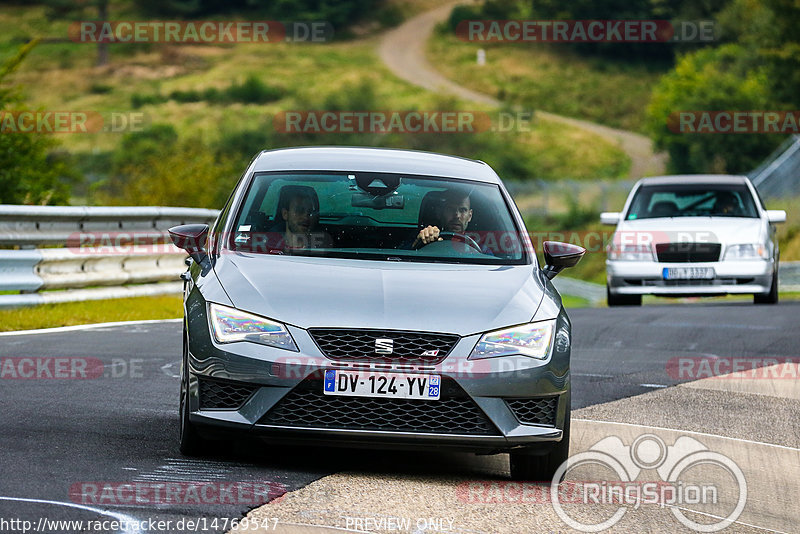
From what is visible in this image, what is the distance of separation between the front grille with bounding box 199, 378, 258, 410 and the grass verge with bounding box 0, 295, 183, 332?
6.71 m

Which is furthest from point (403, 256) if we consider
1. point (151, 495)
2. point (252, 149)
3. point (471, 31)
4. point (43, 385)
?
point (471, 31)

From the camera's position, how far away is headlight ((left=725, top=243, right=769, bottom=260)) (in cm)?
1758

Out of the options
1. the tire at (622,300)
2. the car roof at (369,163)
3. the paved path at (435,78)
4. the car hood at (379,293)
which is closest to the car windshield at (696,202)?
the tire at (622,300)

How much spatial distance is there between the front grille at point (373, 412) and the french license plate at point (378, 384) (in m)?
0.03

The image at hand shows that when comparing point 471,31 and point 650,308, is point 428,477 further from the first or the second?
point 471,31

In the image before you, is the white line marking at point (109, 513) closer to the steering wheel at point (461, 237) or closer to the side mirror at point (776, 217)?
the steering wheel at point (461, 237)

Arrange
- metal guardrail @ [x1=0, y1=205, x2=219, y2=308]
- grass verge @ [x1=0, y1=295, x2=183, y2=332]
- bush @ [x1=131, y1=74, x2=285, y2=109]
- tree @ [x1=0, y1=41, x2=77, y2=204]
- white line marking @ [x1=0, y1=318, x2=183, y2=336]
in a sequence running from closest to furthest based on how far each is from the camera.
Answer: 1. white line marking @ [x1=0, y1=318, x2=183, y2=336]
2. grass verge @ [x1=0, y1=295, x2=183, y2=332]
3. metal guardrail @ [x1=0, y1=205, x2=219, y2=308]
4. tree @ [x1=0, y1=41, x2=77, y2=204]
5. bush @ [x1=131, y1=74, x2=285, y2=109]

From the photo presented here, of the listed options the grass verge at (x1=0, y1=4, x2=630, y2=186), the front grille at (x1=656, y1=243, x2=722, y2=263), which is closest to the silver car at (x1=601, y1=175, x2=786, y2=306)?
the front grille at (x1=656, y1=243, x2=722, y2=263)

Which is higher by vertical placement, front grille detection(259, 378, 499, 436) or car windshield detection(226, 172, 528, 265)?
car windshield detection(226, 172, 528, 265)

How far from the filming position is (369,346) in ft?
20.9

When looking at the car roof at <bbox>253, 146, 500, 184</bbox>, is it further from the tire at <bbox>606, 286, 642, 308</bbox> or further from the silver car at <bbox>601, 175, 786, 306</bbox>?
the tire at <bbox>606, 286, 642, 308</bbox>

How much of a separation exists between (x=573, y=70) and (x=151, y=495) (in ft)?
372

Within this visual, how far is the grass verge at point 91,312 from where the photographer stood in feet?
43.5

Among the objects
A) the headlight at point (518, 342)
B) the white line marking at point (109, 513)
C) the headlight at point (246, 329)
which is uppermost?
the headlight at point (246, 329)
